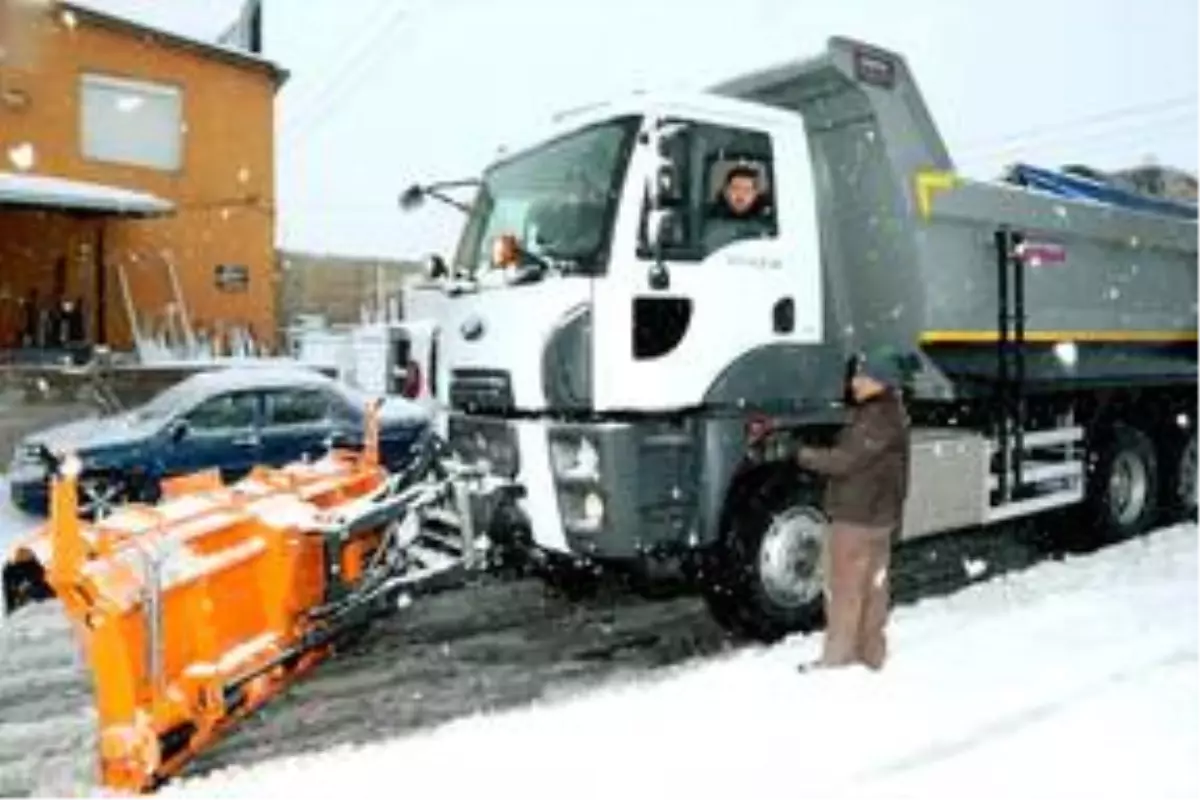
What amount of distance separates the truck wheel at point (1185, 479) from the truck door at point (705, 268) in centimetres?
478

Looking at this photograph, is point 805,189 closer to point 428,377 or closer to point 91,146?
point 428,377

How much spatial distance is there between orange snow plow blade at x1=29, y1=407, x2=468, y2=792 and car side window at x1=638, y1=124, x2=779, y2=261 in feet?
6.61

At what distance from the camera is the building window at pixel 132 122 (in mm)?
21953

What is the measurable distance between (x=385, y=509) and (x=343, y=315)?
2876 centimetres

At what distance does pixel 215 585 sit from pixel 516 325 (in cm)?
215

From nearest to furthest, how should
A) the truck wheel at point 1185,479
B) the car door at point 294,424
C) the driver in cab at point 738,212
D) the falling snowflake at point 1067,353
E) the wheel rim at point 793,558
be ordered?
1. the driver in cab at point 738,212
2. the wheel rim at point 793,558
3. the falling snowflake at point 1067,353
4. the truck wheel at point 1185,479
5. the car door at point 294,424

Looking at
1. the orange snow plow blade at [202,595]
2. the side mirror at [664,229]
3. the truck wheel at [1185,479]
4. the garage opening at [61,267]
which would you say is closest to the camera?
the orange snow plow blade at [202,595]

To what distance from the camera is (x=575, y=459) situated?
6.92 meters

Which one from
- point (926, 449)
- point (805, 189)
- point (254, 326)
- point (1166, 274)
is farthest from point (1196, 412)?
point (254, 326)

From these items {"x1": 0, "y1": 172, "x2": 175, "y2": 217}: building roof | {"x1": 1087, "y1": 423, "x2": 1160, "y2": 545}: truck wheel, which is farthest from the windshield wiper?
{"x1": 0, "y1": 172, "x2": 175, "y2": 217}: building roof

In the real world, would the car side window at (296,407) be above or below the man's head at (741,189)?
below

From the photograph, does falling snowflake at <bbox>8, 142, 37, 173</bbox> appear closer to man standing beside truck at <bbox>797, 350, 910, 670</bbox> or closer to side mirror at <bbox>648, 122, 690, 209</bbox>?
side mirror at <bbox>648, 122, 690, 209</bbox>

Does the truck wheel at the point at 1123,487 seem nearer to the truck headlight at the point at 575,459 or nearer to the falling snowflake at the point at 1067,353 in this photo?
the falling snowflake at the point at 1067,353

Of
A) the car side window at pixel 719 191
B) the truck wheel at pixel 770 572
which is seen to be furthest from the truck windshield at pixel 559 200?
the truck wheel at pixel 770 572
